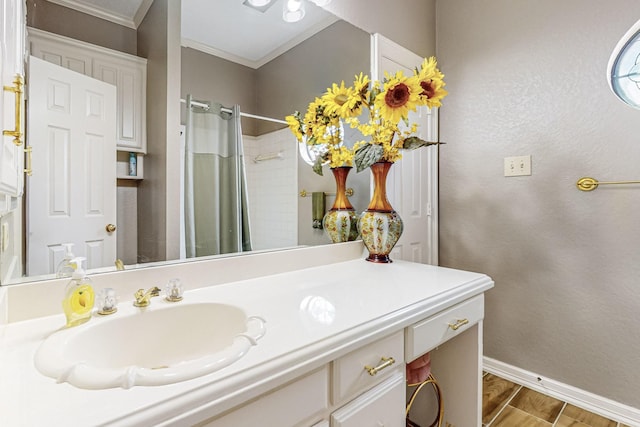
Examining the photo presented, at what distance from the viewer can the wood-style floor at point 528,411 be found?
4.56ft

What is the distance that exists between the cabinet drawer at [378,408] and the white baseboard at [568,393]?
1230 mm

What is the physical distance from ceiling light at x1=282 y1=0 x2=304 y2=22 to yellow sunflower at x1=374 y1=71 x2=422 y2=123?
551 mm

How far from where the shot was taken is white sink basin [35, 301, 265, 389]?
18.8 inches

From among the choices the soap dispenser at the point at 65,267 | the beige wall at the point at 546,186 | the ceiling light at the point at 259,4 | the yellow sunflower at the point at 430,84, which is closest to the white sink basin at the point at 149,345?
the soap dispenser at the point at 65,267

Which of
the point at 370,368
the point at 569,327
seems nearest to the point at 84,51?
the point at 370,368

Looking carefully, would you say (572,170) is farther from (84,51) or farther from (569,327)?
(84,51)

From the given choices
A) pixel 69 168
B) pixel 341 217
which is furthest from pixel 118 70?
pixel 341 217

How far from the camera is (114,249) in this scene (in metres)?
0.88

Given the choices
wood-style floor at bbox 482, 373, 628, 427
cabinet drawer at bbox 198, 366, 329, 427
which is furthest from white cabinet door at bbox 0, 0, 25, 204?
wood-style floor at bbox 482, 373, 628, 427

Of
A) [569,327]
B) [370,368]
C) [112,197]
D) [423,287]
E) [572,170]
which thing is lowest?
[569,327]

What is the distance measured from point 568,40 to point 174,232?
195cm

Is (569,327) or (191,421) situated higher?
(191,421)

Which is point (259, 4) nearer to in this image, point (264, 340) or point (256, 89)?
point (256, 89)

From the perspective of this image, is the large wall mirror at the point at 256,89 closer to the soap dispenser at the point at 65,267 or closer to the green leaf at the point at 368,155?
the soap dispenser at the point at 65,267
